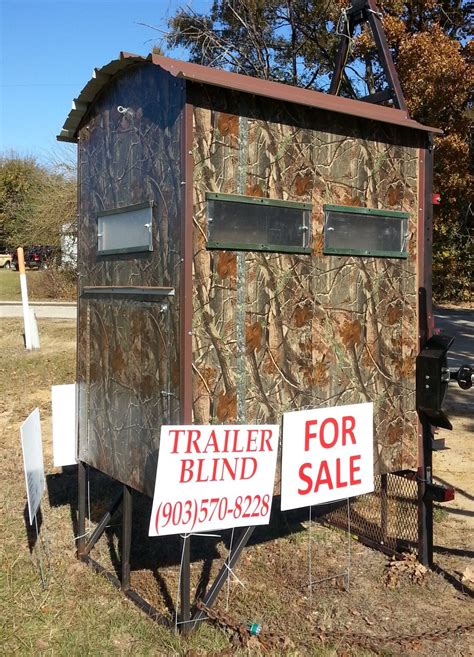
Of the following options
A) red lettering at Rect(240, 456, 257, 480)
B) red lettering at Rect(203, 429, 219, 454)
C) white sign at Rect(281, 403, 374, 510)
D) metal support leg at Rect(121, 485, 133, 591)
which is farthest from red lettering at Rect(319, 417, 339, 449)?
metal support leg at Rect(121, 485, 133, 591)

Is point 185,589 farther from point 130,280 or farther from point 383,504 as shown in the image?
point 383,504

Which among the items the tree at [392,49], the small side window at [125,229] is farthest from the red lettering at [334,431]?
the tree at [392,49]

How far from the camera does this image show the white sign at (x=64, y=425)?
534 cm

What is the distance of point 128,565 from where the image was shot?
4.74 metres

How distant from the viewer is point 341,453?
15.1ft

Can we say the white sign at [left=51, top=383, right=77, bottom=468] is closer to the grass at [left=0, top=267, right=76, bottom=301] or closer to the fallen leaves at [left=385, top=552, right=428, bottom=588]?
the fallen leaves at [left=385, top=552, right=428, bottom=588]

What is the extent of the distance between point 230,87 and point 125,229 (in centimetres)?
118

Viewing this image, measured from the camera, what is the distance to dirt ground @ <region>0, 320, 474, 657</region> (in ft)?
13.3

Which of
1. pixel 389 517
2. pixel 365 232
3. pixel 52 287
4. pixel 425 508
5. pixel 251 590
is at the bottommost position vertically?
pixel 251 590

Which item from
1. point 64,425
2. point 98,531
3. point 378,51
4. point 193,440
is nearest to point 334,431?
point 193,440

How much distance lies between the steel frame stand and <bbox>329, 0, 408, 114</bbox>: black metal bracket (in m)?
3.18

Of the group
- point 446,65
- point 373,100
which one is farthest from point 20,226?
point 373,100

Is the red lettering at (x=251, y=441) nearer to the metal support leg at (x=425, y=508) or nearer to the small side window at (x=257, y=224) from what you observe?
the small side window at (x=257, y=224)

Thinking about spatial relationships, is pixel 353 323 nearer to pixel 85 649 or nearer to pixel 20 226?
pixel 85 649
